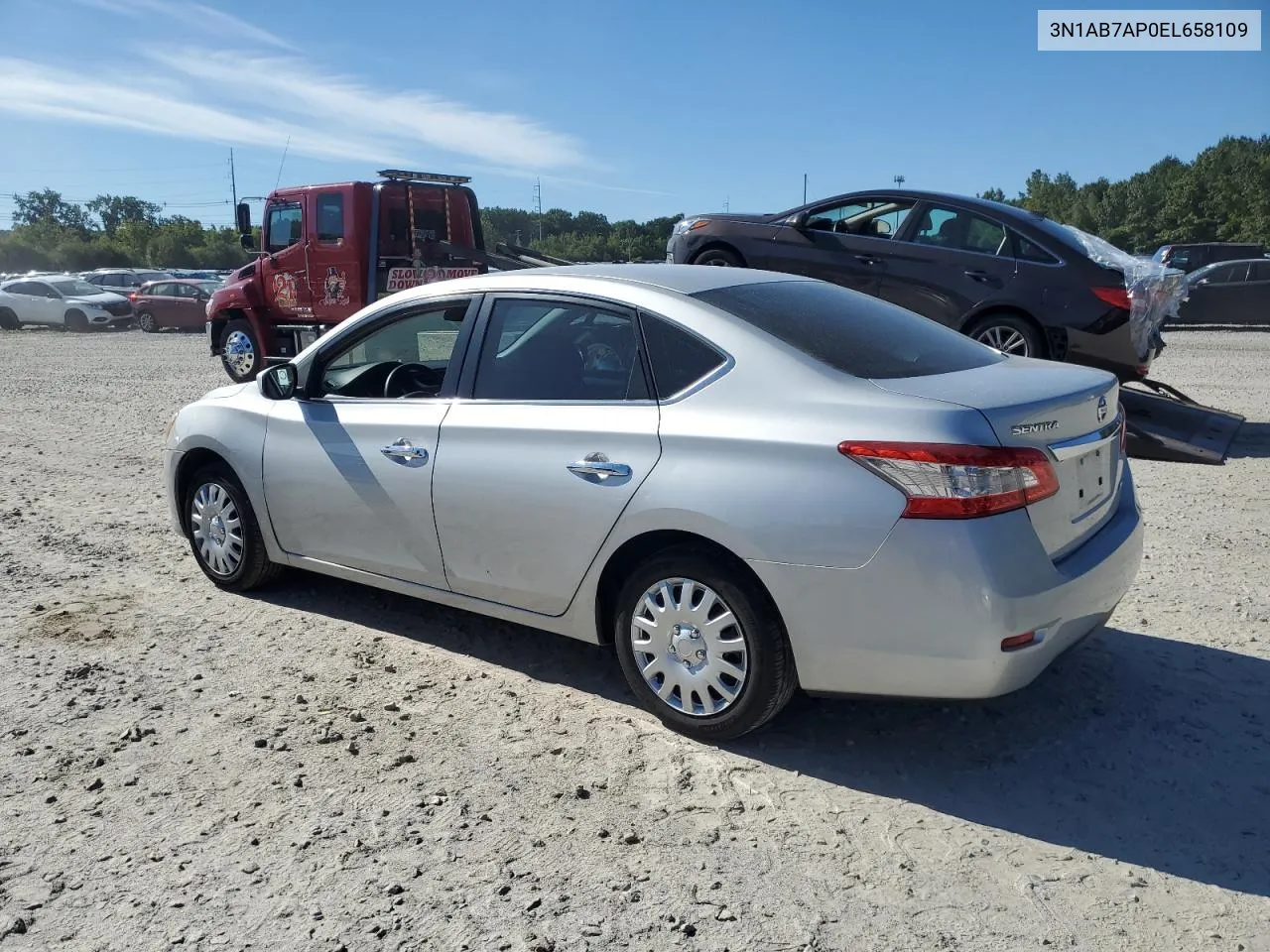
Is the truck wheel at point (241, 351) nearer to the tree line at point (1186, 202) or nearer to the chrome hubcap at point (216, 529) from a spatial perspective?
the chrome hubcap at point (216, 529)

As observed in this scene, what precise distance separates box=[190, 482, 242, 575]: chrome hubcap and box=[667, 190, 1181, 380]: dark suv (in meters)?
6.33

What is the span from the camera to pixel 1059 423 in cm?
347

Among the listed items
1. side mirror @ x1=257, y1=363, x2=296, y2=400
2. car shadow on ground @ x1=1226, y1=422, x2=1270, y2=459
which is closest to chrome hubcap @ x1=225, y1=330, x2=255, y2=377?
side mirror @ x1=257, y1=363, x2=296, y2=400

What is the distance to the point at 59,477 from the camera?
8555mm

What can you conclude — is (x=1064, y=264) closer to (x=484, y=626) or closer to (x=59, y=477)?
(x=484, y=626)

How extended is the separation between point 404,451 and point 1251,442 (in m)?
8.02

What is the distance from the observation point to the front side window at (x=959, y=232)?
930 centimetres

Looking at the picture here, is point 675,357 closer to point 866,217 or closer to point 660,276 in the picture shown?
point 660,276

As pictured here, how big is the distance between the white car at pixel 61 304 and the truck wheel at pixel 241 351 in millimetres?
15932

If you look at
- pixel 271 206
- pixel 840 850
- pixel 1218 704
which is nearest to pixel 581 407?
pixel 840 850

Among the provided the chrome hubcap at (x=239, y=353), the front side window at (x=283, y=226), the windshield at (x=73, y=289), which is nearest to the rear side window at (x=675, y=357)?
the front side window at (x=283, y=226)

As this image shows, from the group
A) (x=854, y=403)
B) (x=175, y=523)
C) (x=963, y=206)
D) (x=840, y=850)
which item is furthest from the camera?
(x=963, y=206)

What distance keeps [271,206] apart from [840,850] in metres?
13.7

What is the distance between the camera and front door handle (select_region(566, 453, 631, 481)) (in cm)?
377
